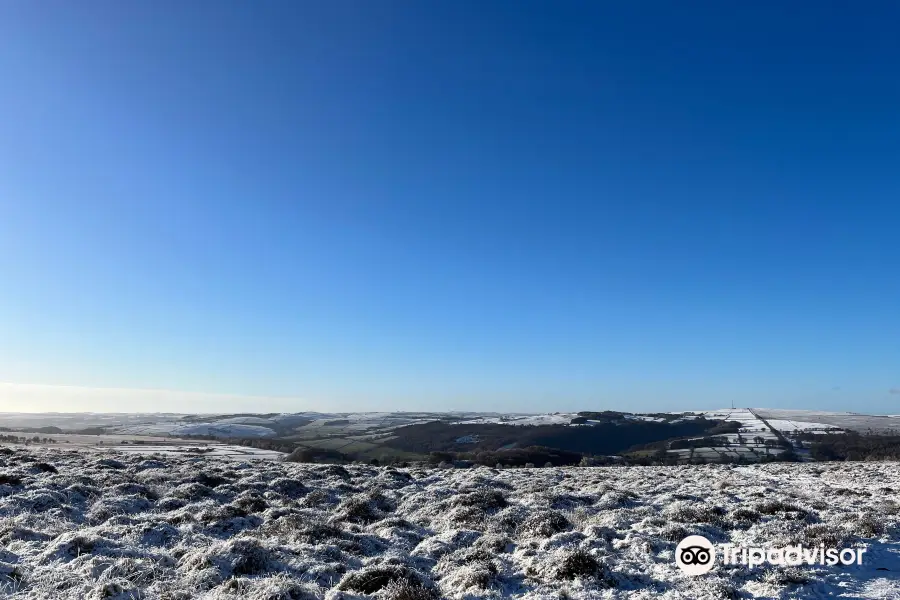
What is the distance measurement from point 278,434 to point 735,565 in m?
104

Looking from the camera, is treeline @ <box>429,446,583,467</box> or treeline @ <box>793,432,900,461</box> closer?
treeline @ <box>429,446,583,467</box>

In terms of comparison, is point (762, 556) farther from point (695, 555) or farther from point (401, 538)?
point (401, 538)

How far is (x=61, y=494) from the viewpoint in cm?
1995

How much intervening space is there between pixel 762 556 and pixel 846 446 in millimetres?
75116

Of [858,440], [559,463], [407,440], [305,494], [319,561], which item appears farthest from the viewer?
[407,440]

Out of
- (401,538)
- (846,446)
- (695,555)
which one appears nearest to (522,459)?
(401,538)

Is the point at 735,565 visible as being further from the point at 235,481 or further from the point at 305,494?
the point at 235,481

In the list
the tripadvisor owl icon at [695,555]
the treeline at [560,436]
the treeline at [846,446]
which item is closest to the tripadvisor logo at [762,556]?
the tripadvisor owl icon at [695,555]

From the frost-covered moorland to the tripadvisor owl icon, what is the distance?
0.30m

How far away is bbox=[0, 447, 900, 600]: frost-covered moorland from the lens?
10547 mm

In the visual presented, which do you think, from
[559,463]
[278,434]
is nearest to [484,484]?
[559,463]

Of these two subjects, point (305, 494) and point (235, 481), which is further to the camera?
point (235, 481)

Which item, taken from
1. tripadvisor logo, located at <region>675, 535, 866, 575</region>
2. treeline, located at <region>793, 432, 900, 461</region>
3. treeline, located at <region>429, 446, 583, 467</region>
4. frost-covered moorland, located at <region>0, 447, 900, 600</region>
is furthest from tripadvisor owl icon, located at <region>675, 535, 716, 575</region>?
treeline, located at <region>793, 432, 900, 461</region>

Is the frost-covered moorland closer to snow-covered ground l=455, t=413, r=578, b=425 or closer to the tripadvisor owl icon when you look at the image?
the tripadvisor owl icon
